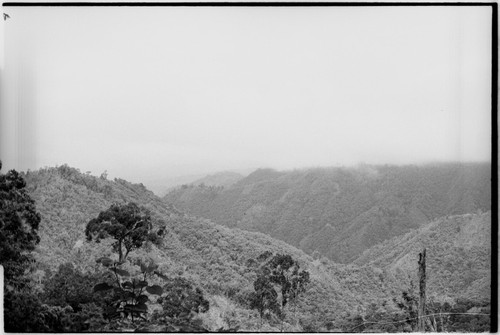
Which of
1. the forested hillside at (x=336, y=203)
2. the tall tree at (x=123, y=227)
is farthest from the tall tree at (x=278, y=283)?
the tall tree at (x=123, y=227)

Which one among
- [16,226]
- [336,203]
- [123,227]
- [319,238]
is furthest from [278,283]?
[16,226]

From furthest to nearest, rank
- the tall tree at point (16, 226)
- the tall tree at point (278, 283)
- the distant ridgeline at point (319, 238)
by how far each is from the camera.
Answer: the tall tree at point (278, 283) < the distant ridgeline at point (319, 238) < the tall tree at point (16, 226)

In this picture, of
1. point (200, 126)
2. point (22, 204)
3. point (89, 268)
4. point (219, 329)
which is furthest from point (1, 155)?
point (219, 329)

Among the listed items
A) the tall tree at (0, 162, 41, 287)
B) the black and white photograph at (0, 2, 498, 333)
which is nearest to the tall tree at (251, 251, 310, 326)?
the black and white photograph at (0, 2, 498, 333)

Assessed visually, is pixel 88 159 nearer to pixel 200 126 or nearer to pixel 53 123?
pixel 53 123

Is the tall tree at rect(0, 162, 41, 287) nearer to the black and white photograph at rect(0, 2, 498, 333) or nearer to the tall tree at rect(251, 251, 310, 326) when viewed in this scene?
the black and white photograph at rect(0, 2, 498, 333)

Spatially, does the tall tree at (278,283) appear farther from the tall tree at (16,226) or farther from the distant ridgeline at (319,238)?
the tall tree at (16,226)

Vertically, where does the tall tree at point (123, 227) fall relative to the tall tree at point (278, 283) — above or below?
above

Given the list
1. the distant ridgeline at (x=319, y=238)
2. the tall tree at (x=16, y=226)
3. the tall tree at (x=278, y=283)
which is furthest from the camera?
the tall tree at (x=278, y=283)
